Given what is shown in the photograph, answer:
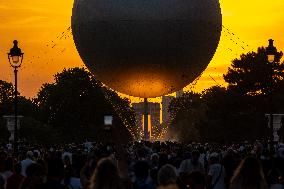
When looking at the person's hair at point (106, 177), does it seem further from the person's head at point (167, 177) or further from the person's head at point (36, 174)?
the person's head at point (36, 174)

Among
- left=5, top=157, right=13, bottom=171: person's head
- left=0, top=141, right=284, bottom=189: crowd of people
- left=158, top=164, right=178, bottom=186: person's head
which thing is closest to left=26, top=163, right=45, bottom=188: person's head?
left=0, top=141, right=284, bottom=189: crowd of people

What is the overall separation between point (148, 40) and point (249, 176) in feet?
92.9

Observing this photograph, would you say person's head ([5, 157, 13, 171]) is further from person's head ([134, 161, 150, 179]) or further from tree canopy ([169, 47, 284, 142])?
tree canopy ([169, 47, 284, 142])

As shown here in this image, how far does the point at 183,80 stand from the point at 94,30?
14.1 ft

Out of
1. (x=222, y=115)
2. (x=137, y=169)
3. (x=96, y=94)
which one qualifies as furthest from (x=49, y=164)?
(x=96, y=94)

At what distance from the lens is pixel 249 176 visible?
33.7 feet

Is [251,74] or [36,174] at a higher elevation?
[251,74]

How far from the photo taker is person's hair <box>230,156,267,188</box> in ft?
33.5

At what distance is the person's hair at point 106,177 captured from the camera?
9.57 metres

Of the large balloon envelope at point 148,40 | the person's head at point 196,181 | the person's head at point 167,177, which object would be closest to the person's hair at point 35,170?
the person's head at point 167,177

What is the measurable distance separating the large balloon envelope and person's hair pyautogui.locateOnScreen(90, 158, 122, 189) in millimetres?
28574

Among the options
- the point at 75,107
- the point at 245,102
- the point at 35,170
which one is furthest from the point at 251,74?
the point at 35,170

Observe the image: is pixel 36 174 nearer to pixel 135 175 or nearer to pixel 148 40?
pixel 135 175

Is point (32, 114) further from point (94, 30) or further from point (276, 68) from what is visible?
point (94, 30)
